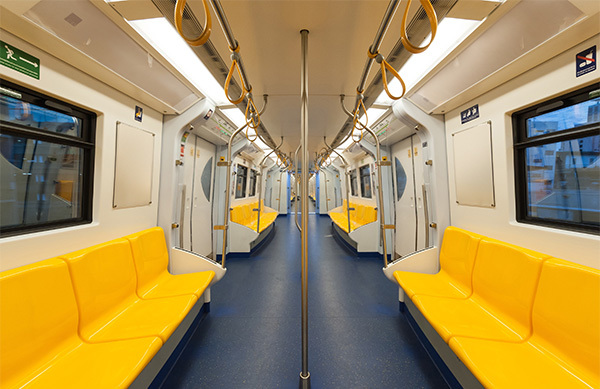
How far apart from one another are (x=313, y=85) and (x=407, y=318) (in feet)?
10.1

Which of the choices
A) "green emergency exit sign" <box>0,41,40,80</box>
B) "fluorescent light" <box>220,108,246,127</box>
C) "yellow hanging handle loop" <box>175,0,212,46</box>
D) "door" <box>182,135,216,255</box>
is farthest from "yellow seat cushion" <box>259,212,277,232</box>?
"yellow hanging handle loop" <box>175,0,212,46</box>

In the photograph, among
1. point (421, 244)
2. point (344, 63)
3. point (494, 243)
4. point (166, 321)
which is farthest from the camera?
point (421, 244)

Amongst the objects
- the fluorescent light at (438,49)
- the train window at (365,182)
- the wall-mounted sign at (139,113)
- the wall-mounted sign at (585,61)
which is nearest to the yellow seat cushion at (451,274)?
the wall-mounted sign at (585,61)

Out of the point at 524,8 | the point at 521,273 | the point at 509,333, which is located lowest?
the point at 509,333

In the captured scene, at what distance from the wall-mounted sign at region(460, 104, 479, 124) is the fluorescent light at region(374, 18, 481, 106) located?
66 centimetres

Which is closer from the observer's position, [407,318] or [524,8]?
[524,8]

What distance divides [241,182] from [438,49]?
5.55m

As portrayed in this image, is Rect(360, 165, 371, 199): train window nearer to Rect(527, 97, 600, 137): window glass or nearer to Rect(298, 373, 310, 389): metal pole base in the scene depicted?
Rect(527, 97, 600, 137): window glass

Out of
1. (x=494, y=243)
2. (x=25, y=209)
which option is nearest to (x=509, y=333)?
(x=494, y=243)

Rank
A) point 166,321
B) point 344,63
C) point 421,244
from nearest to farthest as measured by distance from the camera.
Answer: point 166,321
point 344,63
point 421,244

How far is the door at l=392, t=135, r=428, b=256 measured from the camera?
364 cm

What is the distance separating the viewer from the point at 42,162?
1520 millimetres

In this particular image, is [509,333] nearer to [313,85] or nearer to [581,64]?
[581,64]

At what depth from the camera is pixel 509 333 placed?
1425 mm
